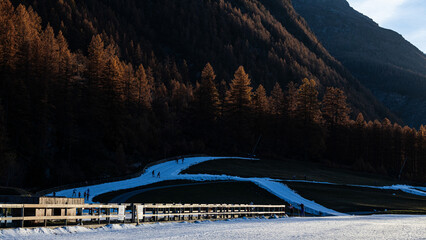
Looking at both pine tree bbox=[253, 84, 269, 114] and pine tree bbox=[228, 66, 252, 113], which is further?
pine tree bbox=[253, 84, 269, 114]

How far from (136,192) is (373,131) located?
81745 millimetres

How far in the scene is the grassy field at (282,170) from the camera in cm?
7438

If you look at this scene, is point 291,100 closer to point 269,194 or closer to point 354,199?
point 354,199

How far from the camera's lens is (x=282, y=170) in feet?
278

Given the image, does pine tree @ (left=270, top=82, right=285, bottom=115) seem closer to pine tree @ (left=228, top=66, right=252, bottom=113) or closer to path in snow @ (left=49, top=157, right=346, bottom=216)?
pine tree @ (left=228, top=66, right=252, bottom=113)

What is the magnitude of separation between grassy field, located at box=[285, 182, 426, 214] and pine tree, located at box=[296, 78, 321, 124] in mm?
34727

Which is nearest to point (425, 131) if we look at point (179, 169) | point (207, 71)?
point (207, 71)

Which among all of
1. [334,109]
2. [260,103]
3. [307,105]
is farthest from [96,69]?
[334,109]

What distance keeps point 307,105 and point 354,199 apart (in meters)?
48.0

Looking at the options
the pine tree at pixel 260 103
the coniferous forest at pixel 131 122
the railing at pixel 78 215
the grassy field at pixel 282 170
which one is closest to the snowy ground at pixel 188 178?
the grassy field at pixel 282 170

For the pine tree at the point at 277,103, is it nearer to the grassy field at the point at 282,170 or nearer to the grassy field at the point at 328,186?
the grassy field at the point at 282,170

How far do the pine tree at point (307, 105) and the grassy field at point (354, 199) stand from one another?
34727 mm

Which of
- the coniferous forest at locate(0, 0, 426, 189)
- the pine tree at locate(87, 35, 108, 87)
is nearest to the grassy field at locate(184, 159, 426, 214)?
the coniferous forest at locate(0, 0, 426, 189)

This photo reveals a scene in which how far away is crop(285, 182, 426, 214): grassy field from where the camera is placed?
5492 cm
